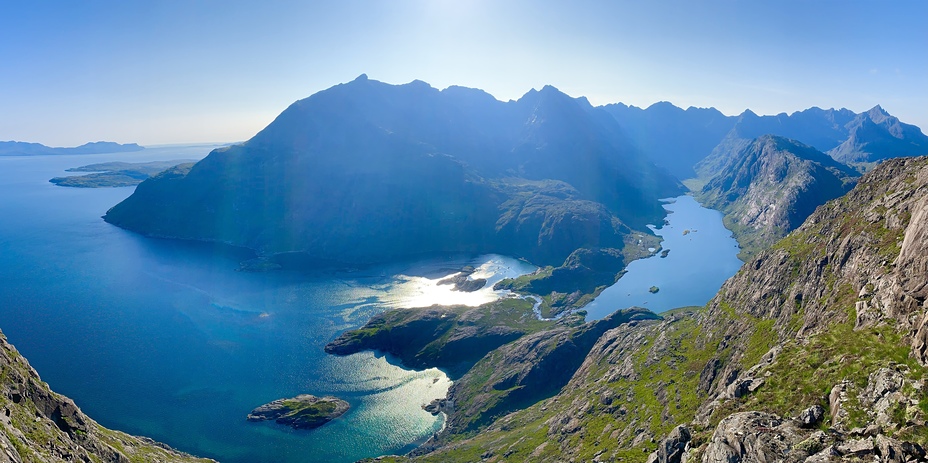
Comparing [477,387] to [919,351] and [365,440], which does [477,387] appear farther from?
[919,351]

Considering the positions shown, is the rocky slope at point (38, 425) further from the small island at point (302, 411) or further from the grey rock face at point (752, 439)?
the small island at point (302, 411)

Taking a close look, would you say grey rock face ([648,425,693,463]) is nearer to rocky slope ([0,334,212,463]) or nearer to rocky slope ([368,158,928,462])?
rocky slope ([368,158,928,462])

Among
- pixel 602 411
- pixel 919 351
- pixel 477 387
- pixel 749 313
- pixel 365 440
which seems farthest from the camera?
pixel 477 387

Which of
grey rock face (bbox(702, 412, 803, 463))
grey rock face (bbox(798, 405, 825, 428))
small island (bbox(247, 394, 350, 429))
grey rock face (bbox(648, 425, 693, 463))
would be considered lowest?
small island (bbox(247, 394, 350, 429))

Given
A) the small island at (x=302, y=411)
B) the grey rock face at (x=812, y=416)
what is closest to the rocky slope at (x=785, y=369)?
the grey rock face at (x=812, y=416)

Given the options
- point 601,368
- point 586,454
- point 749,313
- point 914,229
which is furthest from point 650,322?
point 914,229

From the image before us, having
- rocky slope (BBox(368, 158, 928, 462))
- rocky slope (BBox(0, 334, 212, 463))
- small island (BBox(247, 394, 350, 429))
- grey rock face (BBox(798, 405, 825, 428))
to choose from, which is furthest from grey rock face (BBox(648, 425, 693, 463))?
small island (BBox(247, 394, 350, 429))

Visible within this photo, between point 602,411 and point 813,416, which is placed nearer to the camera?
point 813,416
